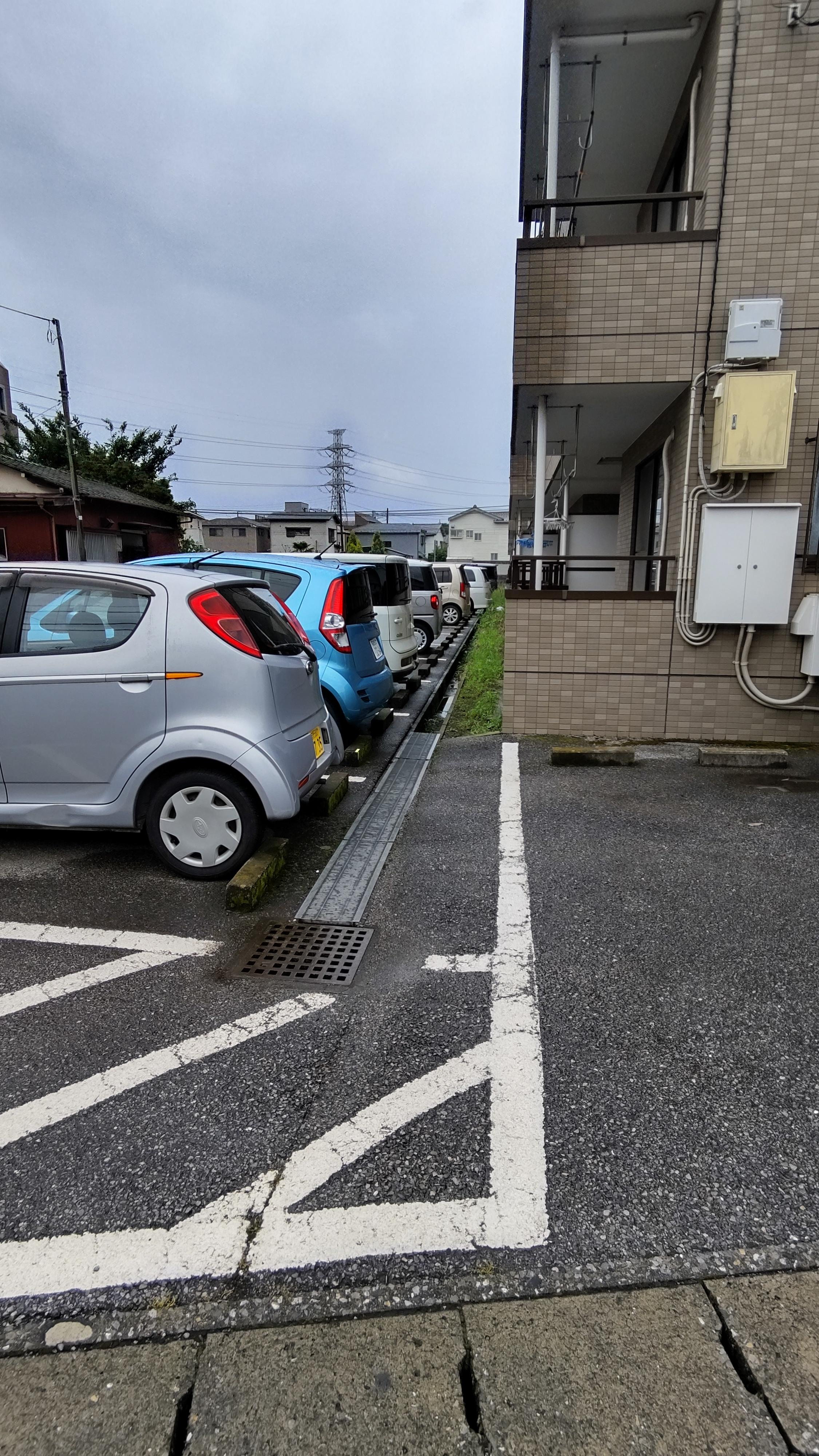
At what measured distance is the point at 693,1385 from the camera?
1521mm

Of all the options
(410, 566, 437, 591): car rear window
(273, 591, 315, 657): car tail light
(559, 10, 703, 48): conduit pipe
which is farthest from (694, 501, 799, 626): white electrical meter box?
(410, 566, 437, 591): car rear window

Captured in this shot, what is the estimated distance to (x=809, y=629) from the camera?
20.6 ft

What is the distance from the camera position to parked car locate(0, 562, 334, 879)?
375 cm

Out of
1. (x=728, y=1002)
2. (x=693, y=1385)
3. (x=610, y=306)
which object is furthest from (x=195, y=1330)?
(x=610, y=306)

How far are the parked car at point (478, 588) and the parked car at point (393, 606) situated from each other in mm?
14359

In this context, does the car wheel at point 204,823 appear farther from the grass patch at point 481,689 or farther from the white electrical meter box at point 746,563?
the white electrical meter box at point 746,563

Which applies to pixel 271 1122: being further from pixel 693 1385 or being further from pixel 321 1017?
pixel 693 1385

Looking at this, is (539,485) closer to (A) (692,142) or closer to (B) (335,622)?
A: (B) (335,622)

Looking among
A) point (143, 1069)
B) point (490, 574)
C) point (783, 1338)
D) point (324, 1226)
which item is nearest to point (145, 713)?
point (143, 1069)

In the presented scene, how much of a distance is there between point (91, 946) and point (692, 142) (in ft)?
→ 26.2

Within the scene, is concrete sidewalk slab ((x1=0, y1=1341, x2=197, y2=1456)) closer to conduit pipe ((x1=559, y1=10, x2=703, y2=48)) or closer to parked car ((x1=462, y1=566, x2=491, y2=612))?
conduit pipe ((x1=559, y1=10, x2=703, y2=48))

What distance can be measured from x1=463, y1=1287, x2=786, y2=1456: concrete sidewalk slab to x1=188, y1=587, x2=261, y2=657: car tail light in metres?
2.89

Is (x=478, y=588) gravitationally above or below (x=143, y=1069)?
above

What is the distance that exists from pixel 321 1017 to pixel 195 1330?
46.9 inches
